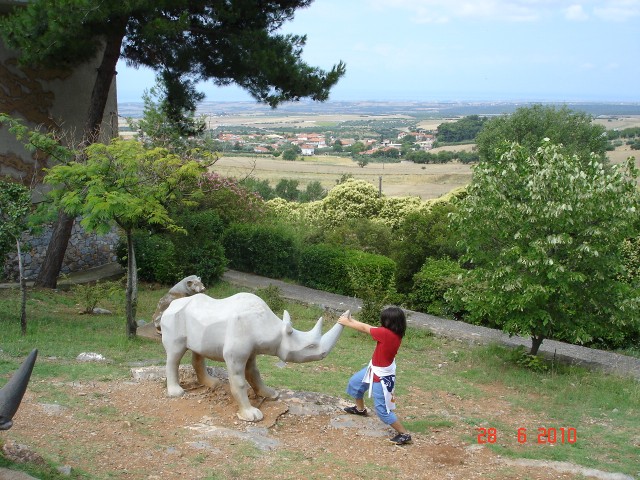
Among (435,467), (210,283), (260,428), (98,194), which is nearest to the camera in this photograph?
(435,467)

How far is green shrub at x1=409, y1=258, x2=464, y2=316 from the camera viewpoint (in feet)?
60.1

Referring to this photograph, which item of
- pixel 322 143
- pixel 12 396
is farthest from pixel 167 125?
pixel 322 143

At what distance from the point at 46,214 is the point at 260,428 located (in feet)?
25.4

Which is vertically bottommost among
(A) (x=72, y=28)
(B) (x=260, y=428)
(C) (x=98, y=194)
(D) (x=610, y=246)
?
(B) (x=260, y=428)

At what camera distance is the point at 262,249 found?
22.4 meters

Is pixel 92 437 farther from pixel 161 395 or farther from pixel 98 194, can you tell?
pixel 98 194

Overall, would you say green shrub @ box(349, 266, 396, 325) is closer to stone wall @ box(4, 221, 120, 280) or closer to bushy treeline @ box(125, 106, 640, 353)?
bushy treeline @ box(125, 106, 640, 353)

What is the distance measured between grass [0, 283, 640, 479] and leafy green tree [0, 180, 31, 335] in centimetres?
116

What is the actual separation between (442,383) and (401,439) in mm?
4116

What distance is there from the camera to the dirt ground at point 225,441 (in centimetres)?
738

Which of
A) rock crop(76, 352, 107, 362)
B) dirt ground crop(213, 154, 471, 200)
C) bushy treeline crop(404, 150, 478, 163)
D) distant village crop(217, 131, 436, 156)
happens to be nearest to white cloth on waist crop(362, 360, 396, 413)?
rock crop(76, 352, 107, 362)

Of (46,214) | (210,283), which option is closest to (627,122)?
(210,283)

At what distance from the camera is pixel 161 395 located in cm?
945

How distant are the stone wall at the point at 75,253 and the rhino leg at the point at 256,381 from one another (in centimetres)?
1140
